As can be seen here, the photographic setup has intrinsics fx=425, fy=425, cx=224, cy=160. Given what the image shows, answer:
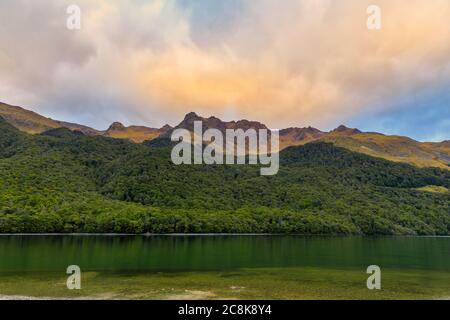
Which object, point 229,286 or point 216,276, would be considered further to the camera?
point 216,276

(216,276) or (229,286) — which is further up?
(229,286)

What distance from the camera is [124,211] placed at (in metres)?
161

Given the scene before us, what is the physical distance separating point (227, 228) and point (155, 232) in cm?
3205

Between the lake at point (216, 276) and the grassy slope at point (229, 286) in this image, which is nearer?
the grassy slope at point (229, 286)

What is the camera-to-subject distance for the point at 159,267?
5947cm

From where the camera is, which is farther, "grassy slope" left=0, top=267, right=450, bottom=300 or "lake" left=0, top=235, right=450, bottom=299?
"lake" left=0, top=235, right=450, bottom=299

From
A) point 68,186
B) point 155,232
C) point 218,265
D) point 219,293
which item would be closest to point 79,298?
point 219,293

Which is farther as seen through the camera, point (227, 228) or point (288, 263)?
point (227, 228)
